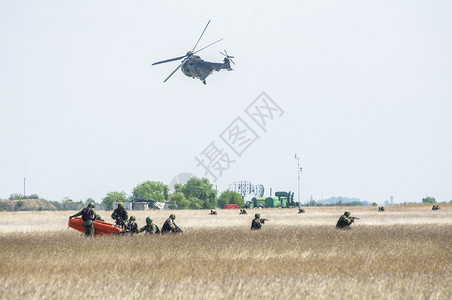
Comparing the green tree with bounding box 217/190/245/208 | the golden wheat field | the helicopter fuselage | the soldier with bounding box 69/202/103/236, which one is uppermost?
the helicopter fuselage

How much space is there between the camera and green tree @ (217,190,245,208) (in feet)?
491

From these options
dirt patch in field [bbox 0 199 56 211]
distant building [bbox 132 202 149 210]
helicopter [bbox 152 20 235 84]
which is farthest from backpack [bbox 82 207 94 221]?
dirt patch in field [bbox 0 199 56 211]

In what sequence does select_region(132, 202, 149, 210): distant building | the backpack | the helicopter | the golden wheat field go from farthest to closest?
select_region(132, 202, 149, 210): distant building
the helicopter
the backpack
the golden wheat field

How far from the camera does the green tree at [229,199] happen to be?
149538 mm

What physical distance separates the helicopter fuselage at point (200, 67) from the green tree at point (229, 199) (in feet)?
355

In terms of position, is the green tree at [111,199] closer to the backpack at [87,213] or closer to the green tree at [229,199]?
the green tree at [229,199]

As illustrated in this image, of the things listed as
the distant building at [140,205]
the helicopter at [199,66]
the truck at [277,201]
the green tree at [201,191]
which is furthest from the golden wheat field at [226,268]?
the green tree at [201,191]

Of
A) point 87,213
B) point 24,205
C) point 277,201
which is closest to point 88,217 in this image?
point 87,213

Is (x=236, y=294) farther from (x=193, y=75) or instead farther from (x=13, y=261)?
(x=193, y=75)

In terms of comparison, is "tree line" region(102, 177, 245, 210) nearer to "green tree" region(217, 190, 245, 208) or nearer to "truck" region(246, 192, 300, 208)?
"green tree" region(217, 190, 245, 208)

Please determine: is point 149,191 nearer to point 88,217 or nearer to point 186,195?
point 186,195

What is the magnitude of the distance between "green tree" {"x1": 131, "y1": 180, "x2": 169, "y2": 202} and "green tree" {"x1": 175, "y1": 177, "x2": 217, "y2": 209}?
5.86 meters

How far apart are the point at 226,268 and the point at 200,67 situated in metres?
29.1

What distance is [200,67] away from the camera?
135 ft
